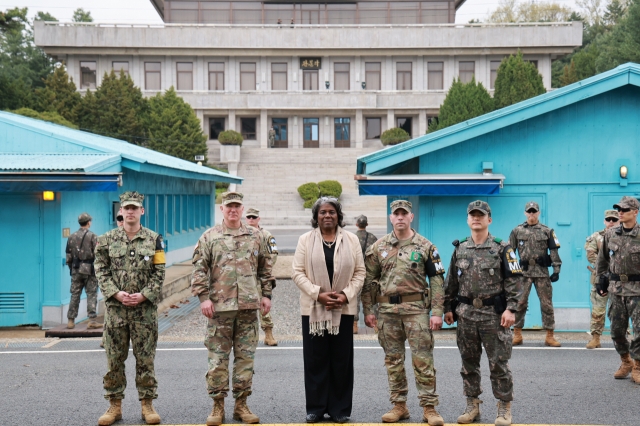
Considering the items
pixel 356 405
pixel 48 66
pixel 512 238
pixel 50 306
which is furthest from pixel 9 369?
pixel 48 66

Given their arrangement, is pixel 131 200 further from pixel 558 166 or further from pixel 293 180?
pixel 293 180

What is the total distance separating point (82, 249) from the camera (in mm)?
11578

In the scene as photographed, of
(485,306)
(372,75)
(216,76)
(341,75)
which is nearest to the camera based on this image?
Result: (485,306)

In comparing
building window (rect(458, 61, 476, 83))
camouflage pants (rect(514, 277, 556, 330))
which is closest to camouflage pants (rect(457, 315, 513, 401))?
camouflage pants (rect(514, 277, 556, 330))

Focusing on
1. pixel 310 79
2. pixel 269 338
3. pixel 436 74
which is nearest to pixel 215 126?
pixel 310 79

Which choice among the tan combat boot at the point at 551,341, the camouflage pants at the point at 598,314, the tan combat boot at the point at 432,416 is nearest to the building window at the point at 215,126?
the tan combat boot at the point at 551,341

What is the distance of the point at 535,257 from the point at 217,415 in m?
5.66

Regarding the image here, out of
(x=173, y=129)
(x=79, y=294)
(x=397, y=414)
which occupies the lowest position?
(x=397, y=414)

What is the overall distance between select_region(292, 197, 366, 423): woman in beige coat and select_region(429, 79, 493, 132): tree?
41811 millimetres

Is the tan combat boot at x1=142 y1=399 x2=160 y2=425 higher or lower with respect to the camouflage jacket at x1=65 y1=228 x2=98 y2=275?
lower

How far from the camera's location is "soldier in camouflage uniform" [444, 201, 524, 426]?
6.32m

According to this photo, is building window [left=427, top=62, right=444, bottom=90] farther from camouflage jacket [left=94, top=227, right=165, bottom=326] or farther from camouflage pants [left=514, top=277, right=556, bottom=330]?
camouflage jacket [left=94, top=227, right=165, bottom=326]

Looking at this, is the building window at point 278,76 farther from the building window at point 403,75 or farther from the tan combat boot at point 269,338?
the tan combat boot at point 269,338

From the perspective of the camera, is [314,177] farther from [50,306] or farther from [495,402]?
[495,402]
